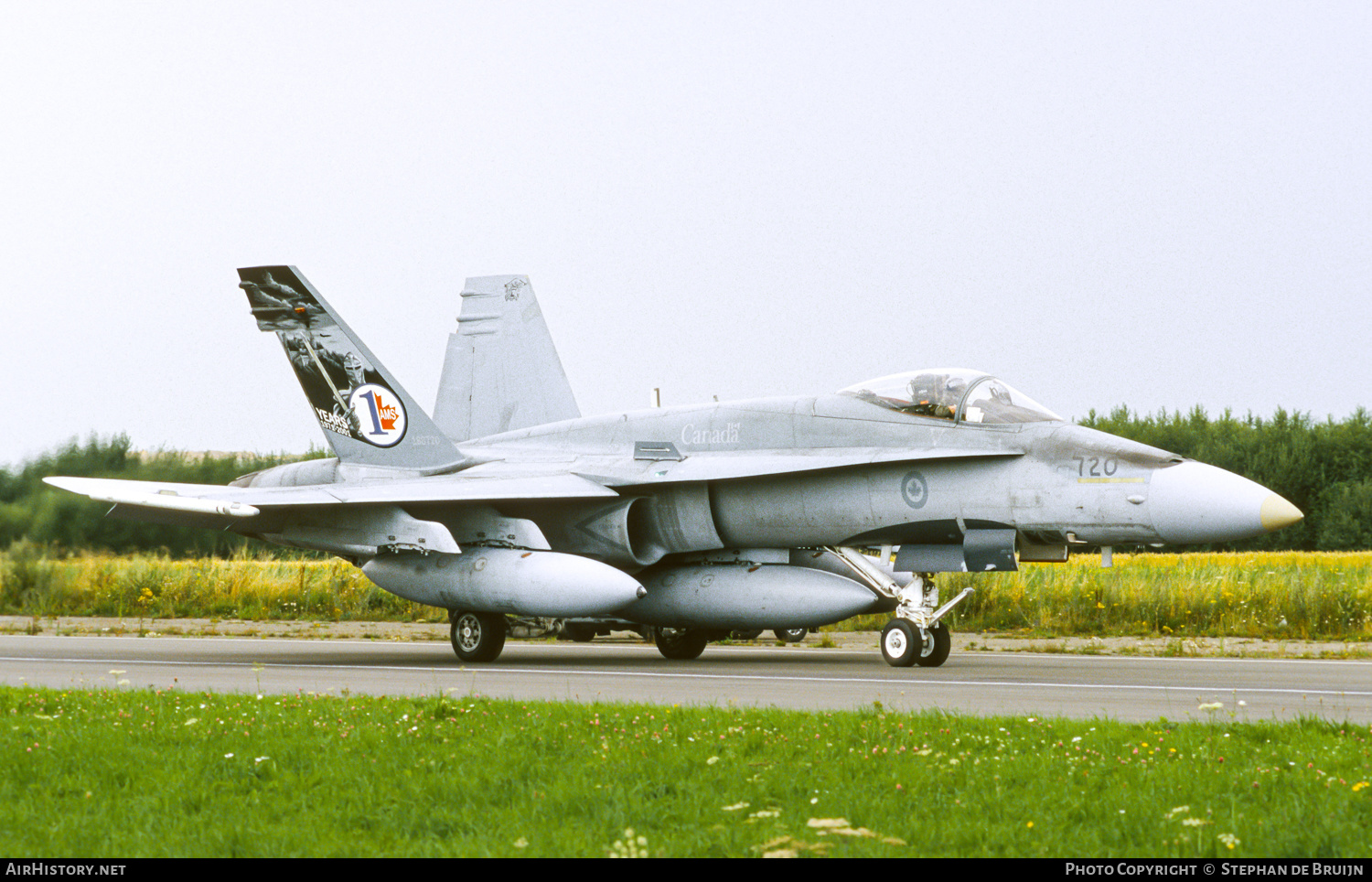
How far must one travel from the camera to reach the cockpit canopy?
13359 millimetres

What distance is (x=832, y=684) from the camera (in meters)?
11.2

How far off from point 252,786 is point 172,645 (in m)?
12.1

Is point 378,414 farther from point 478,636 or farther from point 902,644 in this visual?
point 902,644

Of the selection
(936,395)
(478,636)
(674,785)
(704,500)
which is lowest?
(478,636)

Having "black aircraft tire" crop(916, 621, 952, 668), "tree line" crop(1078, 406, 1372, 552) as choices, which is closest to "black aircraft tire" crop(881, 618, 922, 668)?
"black aircraft tire" crop(916, 621, 952, 668)

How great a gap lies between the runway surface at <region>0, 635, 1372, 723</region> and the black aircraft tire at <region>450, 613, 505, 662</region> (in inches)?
7.8

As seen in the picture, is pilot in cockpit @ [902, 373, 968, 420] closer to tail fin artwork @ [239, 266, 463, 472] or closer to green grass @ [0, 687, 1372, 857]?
tail fin artwork @ [239, 266, 463, 472]

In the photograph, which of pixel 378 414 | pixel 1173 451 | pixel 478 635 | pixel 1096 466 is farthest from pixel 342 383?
pixel 1173 451

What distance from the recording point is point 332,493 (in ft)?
49.8

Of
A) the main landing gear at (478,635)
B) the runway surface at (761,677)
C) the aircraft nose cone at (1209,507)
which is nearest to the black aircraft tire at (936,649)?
the runway surface at (761,677)

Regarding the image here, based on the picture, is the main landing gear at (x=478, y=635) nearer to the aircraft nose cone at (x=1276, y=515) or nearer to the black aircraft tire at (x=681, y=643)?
the black aircraft tire at (x=681, y=643)

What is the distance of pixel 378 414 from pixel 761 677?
22.6 feet

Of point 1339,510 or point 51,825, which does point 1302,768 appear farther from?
point 1339,510
